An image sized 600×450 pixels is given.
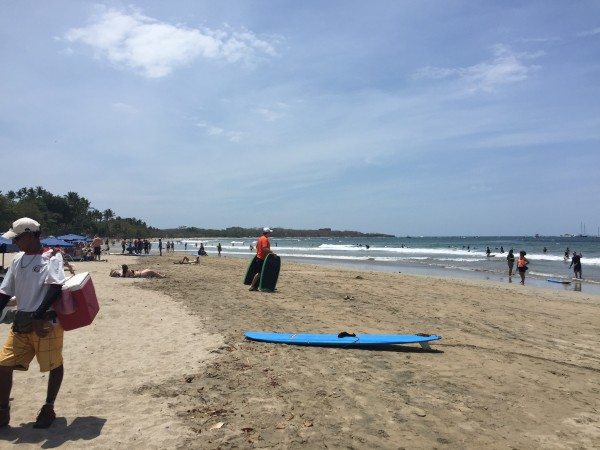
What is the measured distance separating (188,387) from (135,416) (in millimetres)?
816

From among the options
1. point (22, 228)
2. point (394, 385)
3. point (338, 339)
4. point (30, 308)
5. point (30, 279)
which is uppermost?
point (22, 228)

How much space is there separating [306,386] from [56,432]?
2.51 m

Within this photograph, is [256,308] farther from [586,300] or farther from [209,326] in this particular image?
[586,300]

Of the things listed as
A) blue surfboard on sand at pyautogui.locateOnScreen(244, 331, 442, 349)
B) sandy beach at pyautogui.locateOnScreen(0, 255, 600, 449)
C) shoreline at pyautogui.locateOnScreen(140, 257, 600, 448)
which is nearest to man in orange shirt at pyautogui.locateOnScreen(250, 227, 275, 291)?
shoreline at pyautogui.locateOnScreen(140, 257, 600, 448)

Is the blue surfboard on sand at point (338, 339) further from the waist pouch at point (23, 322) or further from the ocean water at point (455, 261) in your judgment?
the ocean water at point (455, 261)

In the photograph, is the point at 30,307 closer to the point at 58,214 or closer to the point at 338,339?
the point at 338,339

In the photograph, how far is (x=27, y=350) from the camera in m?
3.80

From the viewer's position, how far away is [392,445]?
12.7 ft

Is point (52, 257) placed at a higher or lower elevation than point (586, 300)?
higher

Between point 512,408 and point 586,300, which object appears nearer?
point 512,408

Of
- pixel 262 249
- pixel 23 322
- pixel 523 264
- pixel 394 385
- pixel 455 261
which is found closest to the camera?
pixel 23 322

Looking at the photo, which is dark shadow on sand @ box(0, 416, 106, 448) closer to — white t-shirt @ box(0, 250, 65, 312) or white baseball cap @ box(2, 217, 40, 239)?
white t-shirt @ box(0, 250, 65, 312)

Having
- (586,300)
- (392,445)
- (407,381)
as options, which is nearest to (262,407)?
(392,445)

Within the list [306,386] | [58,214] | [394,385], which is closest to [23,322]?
[306,386]
